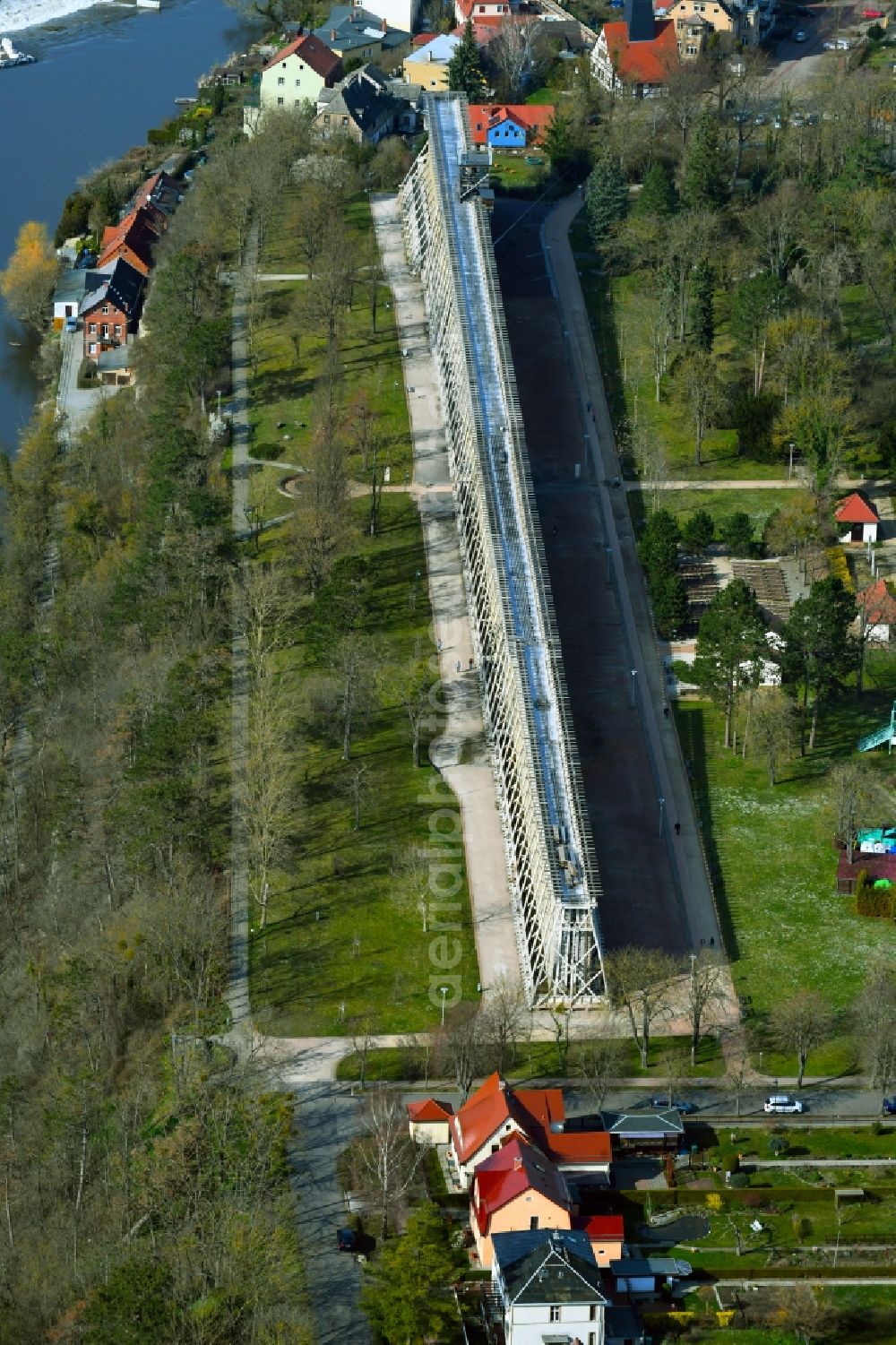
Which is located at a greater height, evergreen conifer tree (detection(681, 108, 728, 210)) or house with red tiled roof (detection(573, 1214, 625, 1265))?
evergreen conifer tree (detection(681, 108, 728, 210))

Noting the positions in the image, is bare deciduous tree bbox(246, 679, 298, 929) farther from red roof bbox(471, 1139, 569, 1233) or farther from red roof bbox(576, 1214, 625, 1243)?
red roof bbox(576, 1214, 625, 1243)

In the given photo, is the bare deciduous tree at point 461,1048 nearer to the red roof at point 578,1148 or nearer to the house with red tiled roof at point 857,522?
the red roof at point 578,1148

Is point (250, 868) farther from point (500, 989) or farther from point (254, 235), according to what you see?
point (254, 235)

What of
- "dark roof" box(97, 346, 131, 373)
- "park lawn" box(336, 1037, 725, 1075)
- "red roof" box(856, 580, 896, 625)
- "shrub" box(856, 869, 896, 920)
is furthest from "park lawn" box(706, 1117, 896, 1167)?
"dark roof" box(97, 346, 131, 373)

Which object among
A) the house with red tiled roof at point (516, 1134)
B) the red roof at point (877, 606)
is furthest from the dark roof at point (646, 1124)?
the red roof at point (877, 606)

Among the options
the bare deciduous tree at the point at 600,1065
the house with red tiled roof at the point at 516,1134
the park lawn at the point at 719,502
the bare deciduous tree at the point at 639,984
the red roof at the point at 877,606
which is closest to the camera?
the house with red tiled roof at the point at 516,1134

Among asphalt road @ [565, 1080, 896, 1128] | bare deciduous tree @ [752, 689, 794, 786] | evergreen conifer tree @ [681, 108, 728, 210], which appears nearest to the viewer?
asphalt road @ [565, 1080, 896, 1128]

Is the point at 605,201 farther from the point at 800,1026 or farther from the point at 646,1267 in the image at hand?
the point at 646,1267
